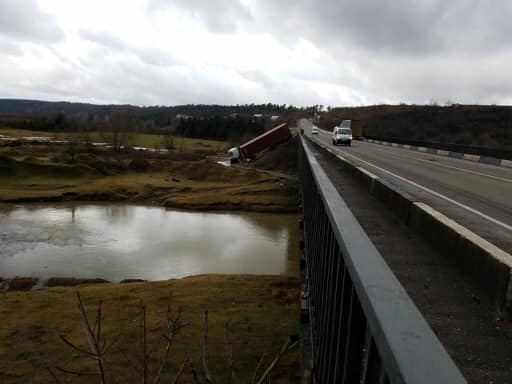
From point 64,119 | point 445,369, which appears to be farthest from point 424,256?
point 64,119

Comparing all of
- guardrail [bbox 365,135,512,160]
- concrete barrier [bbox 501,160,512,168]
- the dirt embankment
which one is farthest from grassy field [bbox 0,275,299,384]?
the dirt embankment

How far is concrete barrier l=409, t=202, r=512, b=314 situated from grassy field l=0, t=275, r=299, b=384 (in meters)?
6.05

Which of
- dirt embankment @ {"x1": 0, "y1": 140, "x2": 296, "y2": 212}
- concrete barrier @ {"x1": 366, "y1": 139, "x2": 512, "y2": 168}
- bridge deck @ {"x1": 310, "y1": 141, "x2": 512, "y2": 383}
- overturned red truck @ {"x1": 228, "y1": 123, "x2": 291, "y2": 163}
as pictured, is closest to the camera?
bridge deck @ {"x1": 310, "y1": 141, "x2": 512, "y2": 383}

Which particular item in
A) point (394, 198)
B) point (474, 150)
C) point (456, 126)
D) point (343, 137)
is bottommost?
point (394, 198)

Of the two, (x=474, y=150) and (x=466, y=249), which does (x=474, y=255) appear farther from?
(x=474, y=150)

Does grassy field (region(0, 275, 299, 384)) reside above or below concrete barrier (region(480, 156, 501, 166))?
below

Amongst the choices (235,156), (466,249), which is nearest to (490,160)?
(466,249)

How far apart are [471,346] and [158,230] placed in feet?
98.2

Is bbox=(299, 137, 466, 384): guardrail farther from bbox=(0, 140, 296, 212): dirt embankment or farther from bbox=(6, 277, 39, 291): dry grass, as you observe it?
bbox=(0, 140, 296, 212): dirt embankment

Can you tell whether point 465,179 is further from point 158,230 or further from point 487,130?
point 487,130

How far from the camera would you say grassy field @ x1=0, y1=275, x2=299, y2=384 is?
35.5ft

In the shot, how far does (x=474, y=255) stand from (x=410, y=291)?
100cm

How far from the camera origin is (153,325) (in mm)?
13008

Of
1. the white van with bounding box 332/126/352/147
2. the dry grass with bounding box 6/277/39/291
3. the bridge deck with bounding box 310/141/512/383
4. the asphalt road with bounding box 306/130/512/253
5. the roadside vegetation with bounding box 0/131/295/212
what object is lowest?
the dry grass with bounding box 6/277/39/291
